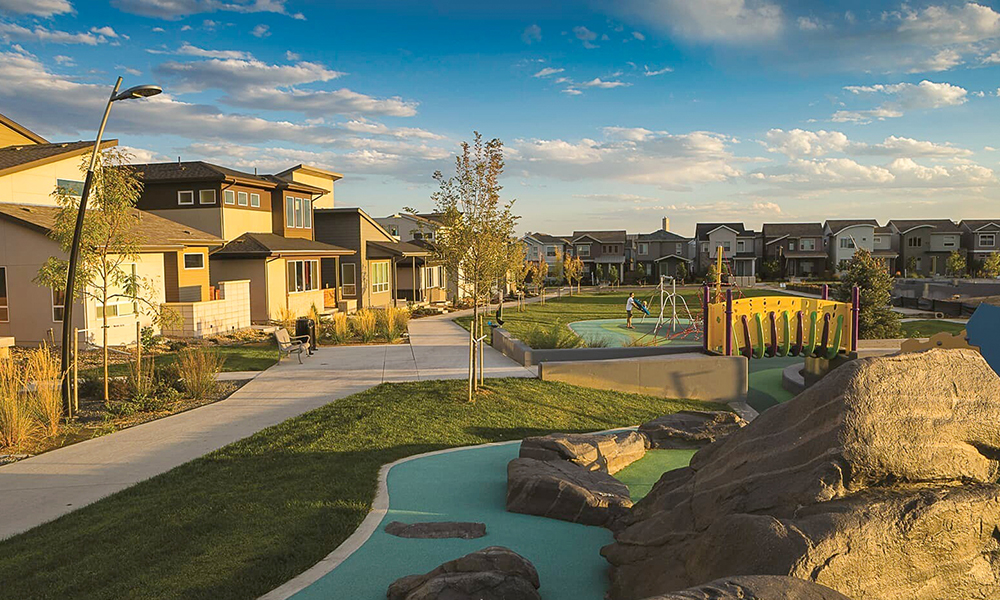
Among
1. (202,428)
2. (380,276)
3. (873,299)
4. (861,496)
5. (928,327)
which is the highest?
(380,276)

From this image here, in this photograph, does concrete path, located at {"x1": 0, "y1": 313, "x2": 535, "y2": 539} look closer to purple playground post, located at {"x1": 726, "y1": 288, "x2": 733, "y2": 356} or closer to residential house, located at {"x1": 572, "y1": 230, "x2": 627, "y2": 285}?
purple playground post, located at {"x1": 726, "y1": 288, "x2": 733, "y2": 356}

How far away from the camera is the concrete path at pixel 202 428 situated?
8.52m

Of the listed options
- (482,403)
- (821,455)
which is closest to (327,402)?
(482,403)

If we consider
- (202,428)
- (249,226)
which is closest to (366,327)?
(202,428)

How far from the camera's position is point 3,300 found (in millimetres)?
20547

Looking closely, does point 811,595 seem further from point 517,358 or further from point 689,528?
point 517,358

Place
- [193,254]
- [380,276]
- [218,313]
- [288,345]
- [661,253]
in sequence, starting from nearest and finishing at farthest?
[288,345] → [218,313] → [193,254] → [380,276] → [661,253]

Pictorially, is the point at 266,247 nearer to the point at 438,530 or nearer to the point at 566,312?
the point at 566,312

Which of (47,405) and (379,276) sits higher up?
(379,276)

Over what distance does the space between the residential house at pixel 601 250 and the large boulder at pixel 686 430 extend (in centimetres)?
7169

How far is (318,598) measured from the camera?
5461mm

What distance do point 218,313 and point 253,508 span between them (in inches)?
719

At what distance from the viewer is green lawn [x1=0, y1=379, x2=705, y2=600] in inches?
231

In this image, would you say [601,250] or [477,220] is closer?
[477,220]
